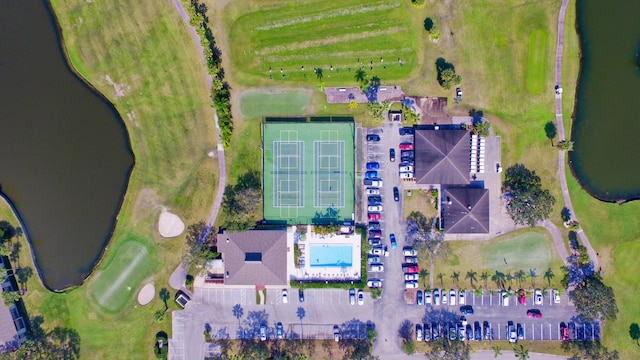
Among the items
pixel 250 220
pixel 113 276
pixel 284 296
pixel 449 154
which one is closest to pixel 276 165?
pixel 250 220

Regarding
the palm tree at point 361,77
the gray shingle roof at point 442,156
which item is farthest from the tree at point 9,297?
the gray shingle roof at point 442,156

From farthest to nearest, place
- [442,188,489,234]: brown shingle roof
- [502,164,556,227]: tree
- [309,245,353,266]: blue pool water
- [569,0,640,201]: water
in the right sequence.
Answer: [569,0,640,201]: water → [309,245,353,266]: blue pool water → [442,188,489,234]: brown shingle roof → [502,164,556,227]: tree

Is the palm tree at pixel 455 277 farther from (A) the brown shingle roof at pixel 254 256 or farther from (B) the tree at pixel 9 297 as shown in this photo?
(B) the tree at pixel 9 297

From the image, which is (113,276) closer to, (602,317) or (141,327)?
(141,327)

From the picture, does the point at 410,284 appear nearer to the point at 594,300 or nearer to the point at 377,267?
the point at 377,267

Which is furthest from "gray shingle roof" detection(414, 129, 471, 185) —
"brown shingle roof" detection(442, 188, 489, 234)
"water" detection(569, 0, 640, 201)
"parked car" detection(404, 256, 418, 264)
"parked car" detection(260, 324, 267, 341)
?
"parked car" detection(260, 324, 267, 341)

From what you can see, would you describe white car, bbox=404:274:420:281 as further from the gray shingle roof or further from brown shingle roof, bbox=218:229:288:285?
brown shingle roof, bbox=218:229:288:285
